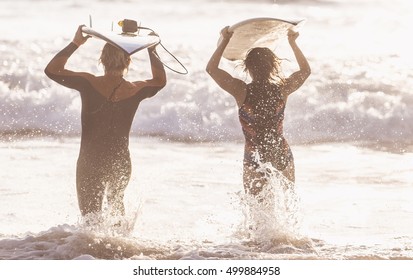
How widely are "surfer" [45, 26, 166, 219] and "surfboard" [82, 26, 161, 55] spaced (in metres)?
0.07

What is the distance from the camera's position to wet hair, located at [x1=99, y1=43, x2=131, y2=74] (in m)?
3.82

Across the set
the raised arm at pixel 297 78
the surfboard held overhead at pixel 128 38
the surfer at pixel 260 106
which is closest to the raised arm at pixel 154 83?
the surfboard held overhead at pixel 128 38

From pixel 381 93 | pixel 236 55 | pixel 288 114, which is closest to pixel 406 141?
pixel 381 93

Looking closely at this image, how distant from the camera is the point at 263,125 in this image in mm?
3943

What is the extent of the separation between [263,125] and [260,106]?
104mm

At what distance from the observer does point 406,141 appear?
5.77 m

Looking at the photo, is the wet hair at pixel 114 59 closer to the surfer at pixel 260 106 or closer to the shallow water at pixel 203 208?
the surfer at pixel 260 106

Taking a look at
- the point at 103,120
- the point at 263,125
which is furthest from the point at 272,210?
the point at 103,120

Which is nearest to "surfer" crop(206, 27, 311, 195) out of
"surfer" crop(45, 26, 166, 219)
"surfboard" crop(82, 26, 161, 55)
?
"surfboard" crop(82, 26, 161, 55)

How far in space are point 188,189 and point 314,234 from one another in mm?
1170

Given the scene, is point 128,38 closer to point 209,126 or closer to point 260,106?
point 260,106

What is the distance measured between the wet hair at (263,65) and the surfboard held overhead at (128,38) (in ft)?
1.68

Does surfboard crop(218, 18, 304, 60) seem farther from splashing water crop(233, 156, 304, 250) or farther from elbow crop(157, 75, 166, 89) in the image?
splashing water crop(233, 156, 304, 250)

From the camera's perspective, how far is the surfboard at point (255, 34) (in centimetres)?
398
